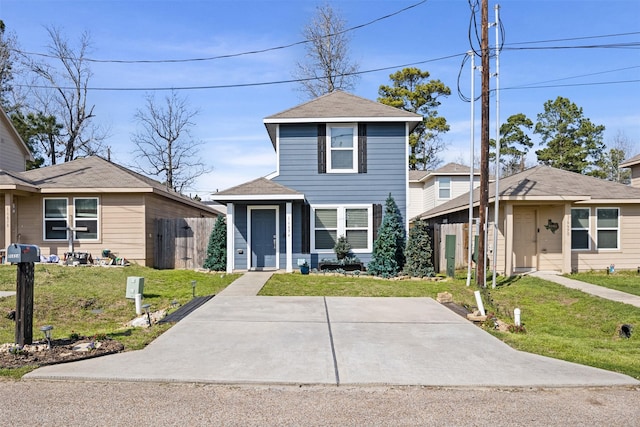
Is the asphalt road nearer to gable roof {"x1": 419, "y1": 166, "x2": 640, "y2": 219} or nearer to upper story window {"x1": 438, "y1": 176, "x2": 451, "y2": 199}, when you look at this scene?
gable roof {"x1": 419, "y1": 166, "x2": 640, "y2": 219}

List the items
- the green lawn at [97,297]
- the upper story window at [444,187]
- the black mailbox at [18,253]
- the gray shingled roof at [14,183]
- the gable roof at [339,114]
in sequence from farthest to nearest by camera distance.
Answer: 1. the upper story window at [444,187]
2. the gable roof at [339,114]
3. the gray shingled roof at [14,183]
4. the green lawn at [97,297]
5. the black mailbox at [18,253]

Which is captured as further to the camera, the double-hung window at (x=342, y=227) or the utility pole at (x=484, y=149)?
the double-hung window at (x=342, y=227)

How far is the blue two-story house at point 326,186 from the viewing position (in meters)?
16.5

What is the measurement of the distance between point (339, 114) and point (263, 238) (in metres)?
4.74

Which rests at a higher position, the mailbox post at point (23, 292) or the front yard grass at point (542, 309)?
the mailbox post at point (23, 292)

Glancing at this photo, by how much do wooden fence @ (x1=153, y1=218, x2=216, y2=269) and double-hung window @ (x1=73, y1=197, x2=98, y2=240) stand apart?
2041 millimetres

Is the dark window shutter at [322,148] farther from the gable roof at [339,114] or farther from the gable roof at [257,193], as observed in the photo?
the gable roof at [257,193]

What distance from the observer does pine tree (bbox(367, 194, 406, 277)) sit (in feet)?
50.7

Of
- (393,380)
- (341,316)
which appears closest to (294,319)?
(341,316)

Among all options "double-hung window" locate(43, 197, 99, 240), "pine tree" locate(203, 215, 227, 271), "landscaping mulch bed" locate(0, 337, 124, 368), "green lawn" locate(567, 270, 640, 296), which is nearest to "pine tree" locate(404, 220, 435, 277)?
"green lawn" locate(567, 270, 640, 296)

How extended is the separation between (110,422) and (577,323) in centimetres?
958

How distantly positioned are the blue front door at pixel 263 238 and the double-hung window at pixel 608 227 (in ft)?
36.3

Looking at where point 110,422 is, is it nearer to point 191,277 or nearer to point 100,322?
point 100,322

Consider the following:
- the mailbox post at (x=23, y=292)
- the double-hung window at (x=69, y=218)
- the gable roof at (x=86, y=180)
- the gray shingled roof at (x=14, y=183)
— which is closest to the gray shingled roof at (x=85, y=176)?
the gable roof at (x=86, y=180)
